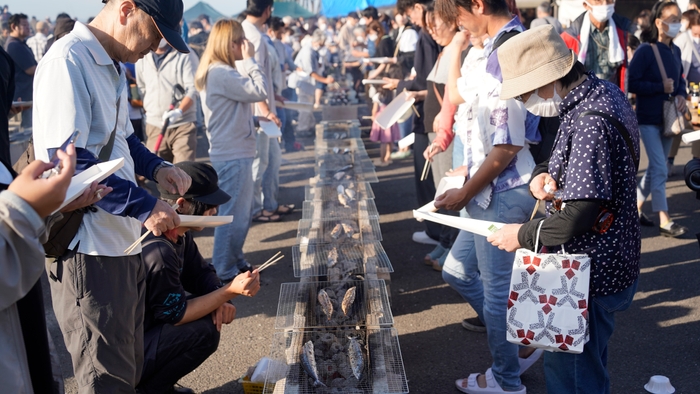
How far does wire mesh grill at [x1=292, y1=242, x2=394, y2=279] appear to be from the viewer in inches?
172

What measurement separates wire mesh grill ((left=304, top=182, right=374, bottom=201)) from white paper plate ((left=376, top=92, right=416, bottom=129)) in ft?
2.18

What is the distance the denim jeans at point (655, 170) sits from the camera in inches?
261

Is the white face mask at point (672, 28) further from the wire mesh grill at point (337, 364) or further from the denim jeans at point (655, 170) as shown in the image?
the wire mesh grill at point (337, 364)

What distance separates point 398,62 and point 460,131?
16.9 feet

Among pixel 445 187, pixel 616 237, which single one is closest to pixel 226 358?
pixel 445 187

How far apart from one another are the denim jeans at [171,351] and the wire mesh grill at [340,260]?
0.88 meters

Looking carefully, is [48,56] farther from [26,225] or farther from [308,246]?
[308,246]

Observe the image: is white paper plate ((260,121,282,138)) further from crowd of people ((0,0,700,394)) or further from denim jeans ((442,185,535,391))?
denim jeans ((442,185,535,391))

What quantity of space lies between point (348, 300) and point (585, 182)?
1900 mm

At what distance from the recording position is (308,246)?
4.75m

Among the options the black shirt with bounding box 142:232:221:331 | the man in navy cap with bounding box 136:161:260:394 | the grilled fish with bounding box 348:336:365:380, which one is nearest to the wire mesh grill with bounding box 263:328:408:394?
the grilled fish with bounding box 348:336:365:380

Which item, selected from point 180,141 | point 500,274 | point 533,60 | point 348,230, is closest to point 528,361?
point 500,274

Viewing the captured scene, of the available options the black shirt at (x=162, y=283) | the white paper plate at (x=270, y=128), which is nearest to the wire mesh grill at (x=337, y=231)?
the black shirt at (x=162, y=283)

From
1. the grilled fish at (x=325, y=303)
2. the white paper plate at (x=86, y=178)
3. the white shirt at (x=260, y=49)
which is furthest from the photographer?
the white shirt at (x=260, y=49)
